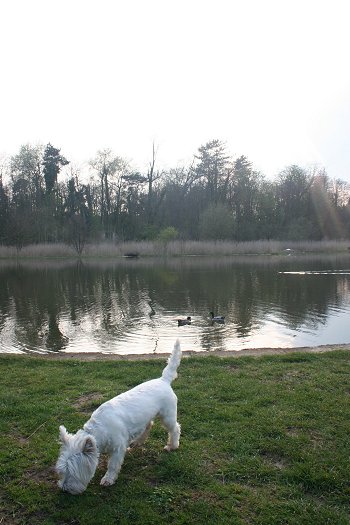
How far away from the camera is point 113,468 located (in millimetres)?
4066

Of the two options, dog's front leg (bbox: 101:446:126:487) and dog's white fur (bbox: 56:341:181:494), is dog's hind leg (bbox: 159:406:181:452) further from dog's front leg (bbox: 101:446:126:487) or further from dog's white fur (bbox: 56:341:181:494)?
dog's front leg (bbox: 101:446:126:487)

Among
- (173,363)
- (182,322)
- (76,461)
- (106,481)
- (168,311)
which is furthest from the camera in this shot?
(168,311)

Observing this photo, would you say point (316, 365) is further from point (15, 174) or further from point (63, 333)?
point (15, 174)

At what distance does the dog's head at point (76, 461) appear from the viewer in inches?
145

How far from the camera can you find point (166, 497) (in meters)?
3.86

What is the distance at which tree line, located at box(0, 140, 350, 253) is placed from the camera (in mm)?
55656

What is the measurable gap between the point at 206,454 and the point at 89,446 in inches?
59.8

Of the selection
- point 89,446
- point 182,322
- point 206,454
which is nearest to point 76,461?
point 89,446

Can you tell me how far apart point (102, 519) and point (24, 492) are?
2.92 feet

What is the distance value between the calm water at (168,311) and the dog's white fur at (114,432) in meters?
6.81

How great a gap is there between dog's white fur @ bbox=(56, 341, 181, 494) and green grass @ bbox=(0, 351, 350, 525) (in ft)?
0.68

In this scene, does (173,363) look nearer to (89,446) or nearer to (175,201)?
(89,446)

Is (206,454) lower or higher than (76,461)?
lower

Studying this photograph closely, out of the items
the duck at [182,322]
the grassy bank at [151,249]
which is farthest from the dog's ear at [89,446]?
the grassy bank at [151,249]
